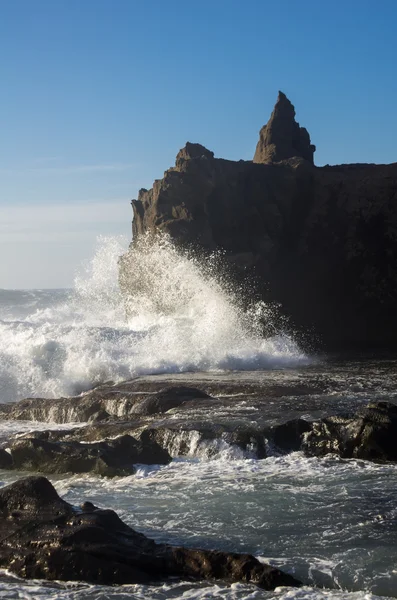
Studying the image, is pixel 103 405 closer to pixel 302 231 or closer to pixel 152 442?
pixel 152 442

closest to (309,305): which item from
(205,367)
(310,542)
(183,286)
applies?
(183,286)

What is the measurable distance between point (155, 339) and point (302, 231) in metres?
11.4

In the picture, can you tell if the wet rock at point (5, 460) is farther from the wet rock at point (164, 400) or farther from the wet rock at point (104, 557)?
the wet rock at point (104, 557)

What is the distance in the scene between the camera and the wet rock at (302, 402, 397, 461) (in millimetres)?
12664

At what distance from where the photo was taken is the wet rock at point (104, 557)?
7.50m

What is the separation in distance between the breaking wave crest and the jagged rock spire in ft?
31.2

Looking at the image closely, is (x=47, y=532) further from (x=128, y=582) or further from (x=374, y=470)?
(x=374, y=470)

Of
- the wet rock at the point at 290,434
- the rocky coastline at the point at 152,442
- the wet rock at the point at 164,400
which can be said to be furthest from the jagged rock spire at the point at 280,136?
the wet rock at the point at 290,434

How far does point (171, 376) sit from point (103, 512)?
1439 centimetres

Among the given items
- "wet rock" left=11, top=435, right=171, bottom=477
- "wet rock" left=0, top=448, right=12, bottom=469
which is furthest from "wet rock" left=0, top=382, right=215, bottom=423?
"wet rock" left=0, top=448, right=12, bottom=469

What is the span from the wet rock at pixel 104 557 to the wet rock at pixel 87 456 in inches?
165

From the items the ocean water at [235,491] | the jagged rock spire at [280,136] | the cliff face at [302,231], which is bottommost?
the ocean water at [235,491]

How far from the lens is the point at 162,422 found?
1510 cm

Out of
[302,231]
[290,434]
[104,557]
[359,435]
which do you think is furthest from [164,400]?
[302,231]
